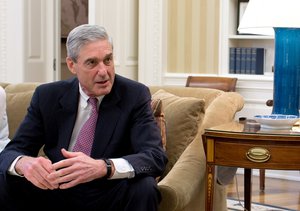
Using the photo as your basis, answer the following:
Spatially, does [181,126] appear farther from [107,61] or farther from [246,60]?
[246,60]

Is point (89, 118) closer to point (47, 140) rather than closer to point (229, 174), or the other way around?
point (47, 140)

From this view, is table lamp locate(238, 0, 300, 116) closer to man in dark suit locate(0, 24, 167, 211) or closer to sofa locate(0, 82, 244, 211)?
sofa locate(0, 82, 244, 211)

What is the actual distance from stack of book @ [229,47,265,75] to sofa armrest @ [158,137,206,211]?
2756 millimetres

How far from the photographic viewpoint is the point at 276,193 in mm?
4605

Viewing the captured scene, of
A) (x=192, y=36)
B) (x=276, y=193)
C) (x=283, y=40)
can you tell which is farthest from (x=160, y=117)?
(x=192, y=36)

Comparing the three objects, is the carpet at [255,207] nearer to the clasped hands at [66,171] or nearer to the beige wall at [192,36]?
the beige wall at [192,36]

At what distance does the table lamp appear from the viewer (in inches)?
108

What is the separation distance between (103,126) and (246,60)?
10.3 feet

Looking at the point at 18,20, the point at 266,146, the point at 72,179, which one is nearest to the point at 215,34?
the point at 18,20

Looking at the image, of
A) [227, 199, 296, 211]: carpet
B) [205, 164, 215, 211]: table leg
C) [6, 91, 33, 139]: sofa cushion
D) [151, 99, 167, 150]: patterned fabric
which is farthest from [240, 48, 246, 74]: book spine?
[205, 164, 215, 211]: table leg

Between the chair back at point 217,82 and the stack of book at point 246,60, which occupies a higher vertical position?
the stack of book at point 246,60

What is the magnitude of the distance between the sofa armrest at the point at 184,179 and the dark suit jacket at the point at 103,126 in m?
0.07

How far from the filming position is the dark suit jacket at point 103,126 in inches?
92.0

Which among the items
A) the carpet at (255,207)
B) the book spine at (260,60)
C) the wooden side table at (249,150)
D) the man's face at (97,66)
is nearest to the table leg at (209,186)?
the wooden side table at (249,150)
